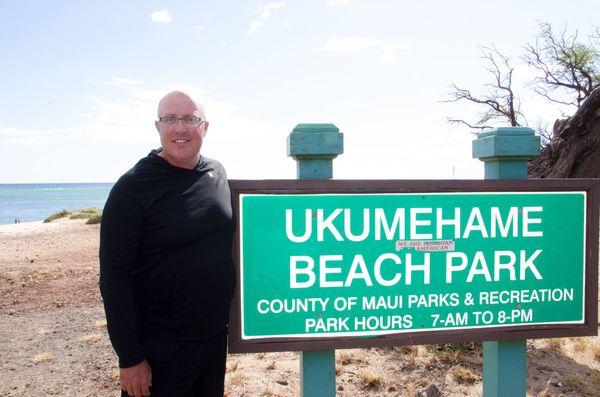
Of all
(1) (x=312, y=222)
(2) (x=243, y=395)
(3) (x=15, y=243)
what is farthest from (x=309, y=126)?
(3) (x=15, y=243)

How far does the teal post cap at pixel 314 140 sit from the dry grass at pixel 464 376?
8.76 feet

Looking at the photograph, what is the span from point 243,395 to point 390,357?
5.05ft

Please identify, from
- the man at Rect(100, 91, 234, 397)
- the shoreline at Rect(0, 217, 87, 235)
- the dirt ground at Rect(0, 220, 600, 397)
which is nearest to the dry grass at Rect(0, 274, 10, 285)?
the dirt ground at Rect(0, 220, 600, 397)

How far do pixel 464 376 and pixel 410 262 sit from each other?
2075 millimetres

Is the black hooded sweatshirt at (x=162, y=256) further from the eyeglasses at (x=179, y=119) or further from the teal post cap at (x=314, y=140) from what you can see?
the teal post cap at (x=314, y=140)

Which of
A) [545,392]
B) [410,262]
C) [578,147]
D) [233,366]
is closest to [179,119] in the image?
[410,262]

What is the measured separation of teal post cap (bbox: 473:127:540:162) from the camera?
8.84ft

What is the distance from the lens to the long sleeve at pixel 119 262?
211 cm

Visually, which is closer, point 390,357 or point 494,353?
point 494,353

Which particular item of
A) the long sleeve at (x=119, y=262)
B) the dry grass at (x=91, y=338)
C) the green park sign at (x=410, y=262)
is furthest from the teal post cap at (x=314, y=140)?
the dry grass at (x=91, y=338)

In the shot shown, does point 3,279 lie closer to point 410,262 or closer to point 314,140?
point 314,140

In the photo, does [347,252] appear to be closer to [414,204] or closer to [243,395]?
[414,204]

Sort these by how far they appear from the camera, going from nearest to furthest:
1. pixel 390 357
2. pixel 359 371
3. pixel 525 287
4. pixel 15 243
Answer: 1. pixel 525 287
2. pixel 359 371
3. pixel 390 357
4. pixel 15 243

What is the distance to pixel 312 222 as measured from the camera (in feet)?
8.14
